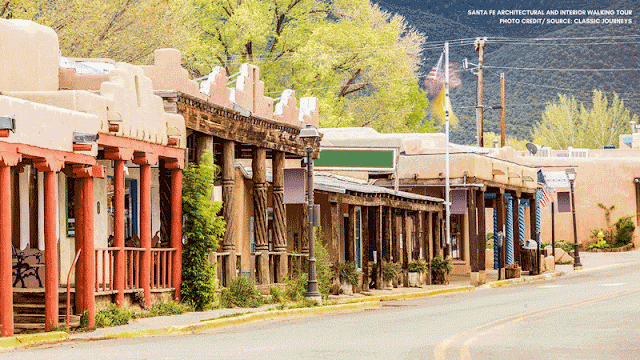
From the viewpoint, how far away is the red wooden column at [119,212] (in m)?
20.6

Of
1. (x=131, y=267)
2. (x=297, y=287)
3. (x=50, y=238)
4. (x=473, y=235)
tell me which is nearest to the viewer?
(x=50, y=238)

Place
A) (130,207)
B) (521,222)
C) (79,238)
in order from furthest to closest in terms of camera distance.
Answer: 1. (521,222)
2. (130,207)
3. (79,238)

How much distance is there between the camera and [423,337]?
688 inches

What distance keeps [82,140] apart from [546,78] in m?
136

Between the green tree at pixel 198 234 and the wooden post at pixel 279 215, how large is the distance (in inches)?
199

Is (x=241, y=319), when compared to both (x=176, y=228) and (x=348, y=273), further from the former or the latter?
(x=348, y=273)

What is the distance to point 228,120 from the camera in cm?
2525

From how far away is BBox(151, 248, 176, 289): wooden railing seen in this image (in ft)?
72.8

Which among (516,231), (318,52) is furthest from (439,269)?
(318,52)

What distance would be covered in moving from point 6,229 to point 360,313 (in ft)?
33.3

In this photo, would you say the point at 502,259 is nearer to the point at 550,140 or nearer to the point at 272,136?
the point at 272,136

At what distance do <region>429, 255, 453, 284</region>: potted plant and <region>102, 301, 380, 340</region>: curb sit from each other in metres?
11.1

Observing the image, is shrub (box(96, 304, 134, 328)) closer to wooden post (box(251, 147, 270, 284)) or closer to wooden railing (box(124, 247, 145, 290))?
wooden railing (box(124, 247, 145, 290))

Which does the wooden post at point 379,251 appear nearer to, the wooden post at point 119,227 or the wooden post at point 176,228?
the wooden post at point 176,228
